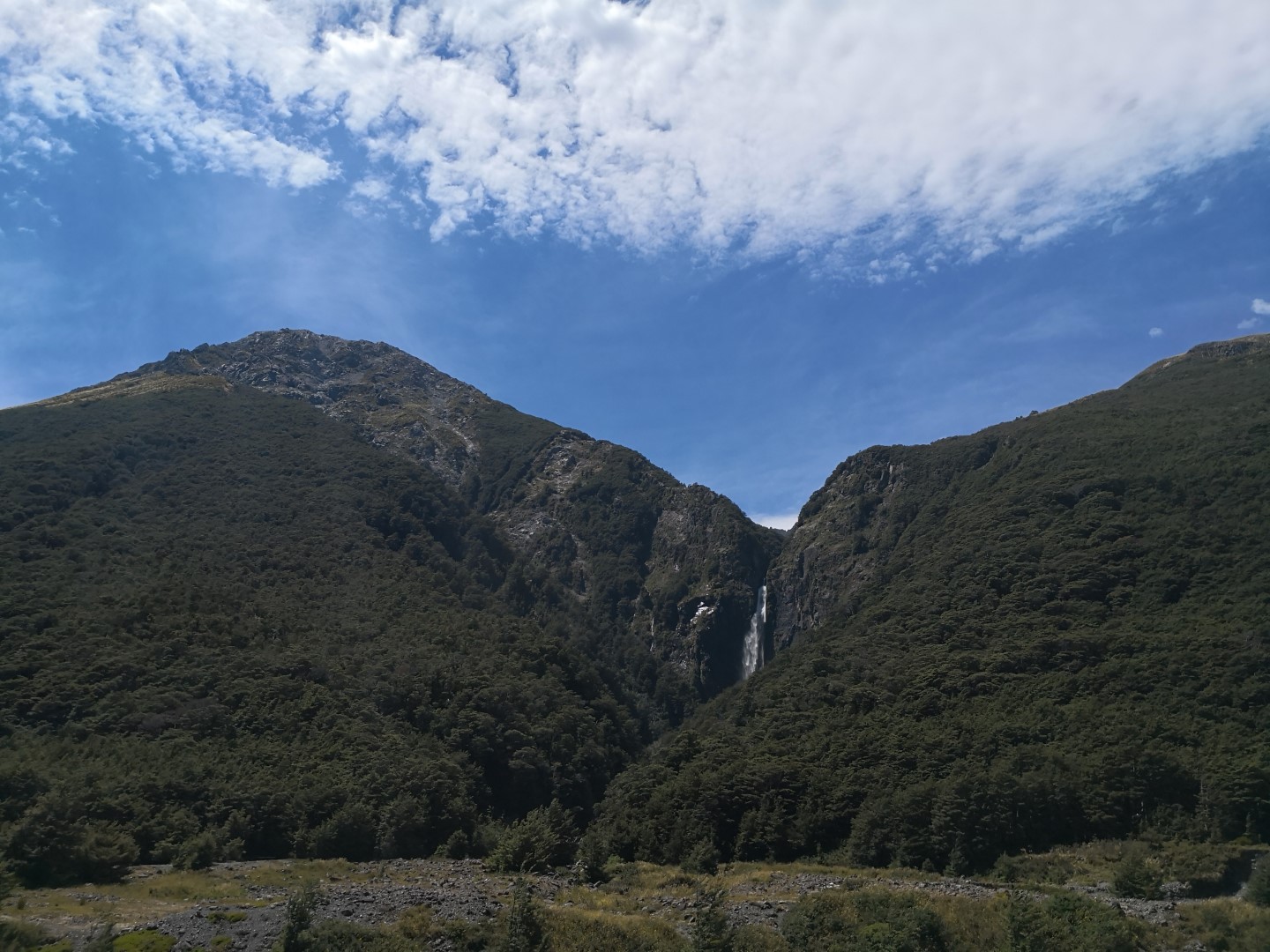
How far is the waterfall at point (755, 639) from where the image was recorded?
173 metres

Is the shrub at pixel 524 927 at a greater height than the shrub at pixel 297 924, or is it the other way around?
the shrub at pixel 297 924

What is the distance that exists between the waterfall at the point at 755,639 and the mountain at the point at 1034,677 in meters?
30.2

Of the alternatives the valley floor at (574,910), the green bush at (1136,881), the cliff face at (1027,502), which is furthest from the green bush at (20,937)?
the cliff face at (1027,502)

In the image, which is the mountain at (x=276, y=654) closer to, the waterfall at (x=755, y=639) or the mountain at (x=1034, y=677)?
the waterfall at (x=755, y=639)

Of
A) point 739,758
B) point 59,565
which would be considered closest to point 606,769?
point 739,758

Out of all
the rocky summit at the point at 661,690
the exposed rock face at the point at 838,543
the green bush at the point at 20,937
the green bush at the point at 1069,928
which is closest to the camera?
the green bush at the point at 20,937

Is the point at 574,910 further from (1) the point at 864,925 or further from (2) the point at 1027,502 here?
(2) the point at 1027,502

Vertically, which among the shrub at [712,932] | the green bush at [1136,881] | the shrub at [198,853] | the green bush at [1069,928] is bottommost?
the green bush at [1136,881]

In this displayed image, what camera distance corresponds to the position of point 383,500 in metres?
162

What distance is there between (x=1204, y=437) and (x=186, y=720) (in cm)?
12297

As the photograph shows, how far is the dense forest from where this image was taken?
67438 millimetres

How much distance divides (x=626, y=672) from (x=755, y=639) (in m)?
27.0

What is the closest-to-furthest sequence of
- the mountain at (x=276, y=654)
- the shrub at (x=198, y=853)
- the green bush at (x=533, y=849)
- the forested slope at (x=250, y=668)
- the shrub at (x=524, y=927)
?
the shrub at (x=524, y=927), the shrub at (x=198, y=853), the green bush at (x=533, y=849), the forested slope at (x=250, y=668), the mountain at (x=276, y=654)

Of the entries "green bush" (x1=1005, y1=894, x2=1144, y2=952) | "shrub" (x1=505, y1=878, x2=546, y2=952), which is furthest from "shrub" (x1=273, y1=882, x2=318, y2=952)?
"green bush" (x1=1005, y1=894, x2=1144, y2=952)
